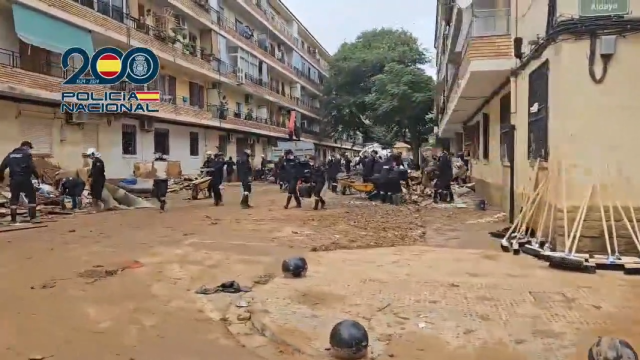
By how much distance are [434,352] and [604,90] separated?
5.22 metres

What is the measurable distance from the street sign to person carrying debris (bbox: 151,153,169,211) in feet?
36.9

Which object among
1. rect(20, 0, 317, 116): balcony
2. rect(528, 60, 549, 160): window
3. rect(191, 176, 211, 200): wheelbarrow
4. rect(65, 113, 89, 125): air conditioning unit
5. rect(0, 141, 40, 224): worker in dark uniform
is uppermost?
rect(20, 0, 317, 116): balcony

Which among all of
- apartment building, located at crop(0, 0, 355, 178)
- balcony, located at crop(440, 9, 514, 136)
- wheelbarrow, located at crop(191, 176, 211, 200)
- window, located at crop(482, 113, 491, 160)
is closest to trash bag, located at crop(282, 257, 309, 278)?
balcony, located at crop(440, 9, 514, 136)

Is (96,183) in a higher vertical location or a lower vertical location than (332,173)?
lower

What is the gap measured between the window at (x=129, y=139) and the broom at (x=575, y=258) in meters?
19.3

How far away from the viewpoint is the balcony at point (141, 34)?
19166 millimetres

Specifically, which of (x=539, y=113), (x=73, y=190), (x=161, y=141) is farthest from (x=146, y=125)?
(x=539, y=113)

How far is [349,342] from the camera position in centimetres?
406

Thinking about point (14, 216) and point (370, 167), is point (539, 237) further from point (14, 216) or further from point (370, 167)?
point (370, 167)

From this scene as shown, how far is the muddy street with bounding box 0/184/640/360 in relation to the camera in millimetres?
4410

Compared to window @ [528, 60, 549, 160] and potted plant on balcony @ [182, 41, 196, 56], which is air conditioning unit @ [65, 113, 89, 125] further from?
window @ [528, 60, 549, 160]

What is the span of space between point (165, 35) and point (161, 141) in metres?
4.98

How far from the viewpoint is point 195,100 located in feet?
99.8

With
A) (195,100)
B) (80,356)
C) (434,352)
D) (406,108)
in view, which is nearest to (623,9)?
(434,352)
